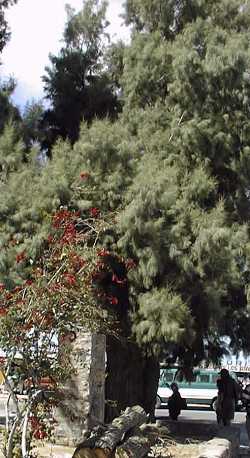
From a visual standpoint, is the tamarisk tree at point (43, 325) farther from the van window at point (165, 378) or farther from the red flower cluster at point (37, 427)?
the van window at point (165, 378)

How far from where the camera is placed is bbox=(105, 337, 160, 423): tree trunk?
13.2m

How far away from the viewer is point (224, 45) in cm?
1329

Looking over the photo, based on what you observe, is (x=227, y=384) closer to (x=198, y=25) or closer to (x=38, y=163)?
(x=38, y=163)

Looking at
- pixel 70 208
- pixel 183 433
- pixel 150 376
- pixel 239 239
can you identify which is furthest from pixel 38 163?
pixel 183 433

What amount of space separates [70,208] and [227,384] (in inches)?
237

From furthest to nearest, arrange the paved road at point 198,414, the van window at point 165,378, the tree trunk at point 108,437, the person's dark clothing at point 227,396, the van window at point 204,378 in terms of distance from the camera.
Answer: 1. the van window at point 204,378
2. the van window at point 165,378
3. the paved road at point 198,414
4. the person's dark clothing at point 227,396
5. the tree trunk at point 108,437

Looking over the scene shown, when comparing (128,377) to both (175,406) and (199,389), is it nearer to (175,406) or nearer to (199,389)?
(175,406)

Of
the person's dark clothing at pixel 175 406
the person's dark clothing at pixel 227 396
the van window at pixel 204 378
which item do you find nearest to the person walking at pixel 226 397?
the person's dark clothing at pixel 227 396

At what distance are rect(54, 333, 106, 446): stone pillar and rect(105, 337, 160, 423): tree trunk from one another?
231cm

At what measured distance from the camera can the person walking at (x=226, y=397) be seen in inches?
593

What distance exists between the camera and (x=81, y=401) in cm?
1039

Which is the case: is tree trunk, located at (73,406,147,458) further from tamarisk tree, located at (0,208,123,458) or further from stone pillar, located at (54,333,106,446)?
tamarisk tree, located at (0,208,123,458)

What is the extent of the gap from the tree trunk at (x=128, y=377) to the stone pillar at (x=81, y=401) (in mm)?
2305

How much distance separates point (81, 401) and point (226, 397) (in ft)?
19.6
